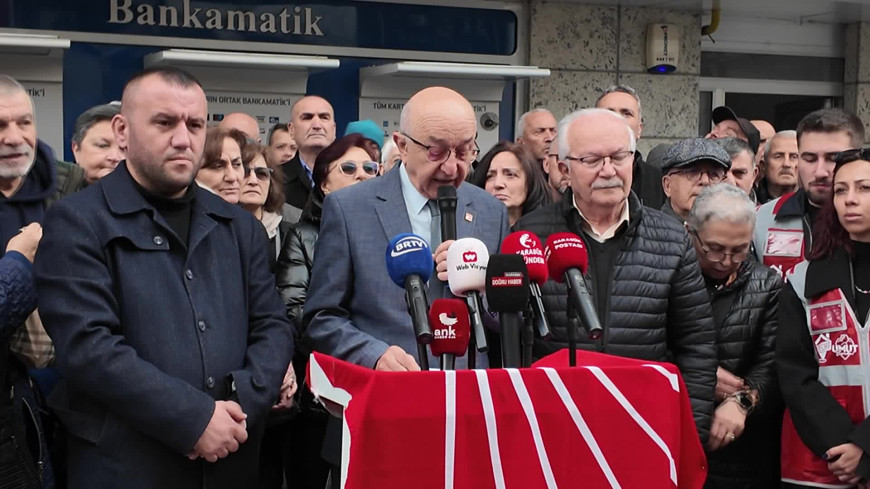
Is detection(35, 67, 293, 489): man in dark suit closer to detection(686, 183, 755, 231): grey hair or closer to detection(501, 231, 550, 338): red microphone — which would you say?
detection(501, 231, 550, 338): red microphone

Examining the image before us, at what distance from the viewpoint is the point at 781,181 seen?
6.82 meters

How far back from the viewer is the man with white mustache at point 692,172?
4.94 m

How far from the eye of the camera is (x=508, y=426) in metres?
2.79

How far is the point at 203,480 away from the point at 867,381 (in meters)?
2.33

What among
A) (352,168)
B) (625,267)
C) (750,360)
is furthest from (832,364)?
(352,168)

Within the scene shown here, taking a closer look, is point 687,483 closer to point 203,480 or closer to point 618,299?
point 618,299

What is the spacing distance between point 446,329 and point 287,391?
68.6 inches

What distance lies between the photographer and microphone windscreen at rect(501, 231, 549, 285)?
2955mm

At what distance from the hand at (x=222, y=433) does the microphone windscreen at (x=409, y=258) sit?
720mm

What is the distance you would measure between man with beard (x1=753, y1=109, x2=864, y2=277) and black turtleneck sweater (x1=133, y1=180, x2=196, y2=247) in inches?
107

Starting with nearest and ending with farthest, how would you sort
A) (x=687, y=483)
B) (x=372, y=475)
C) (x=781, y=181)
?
(x=372, y=475) → (x=687, y=483) → (x=781, y=181)

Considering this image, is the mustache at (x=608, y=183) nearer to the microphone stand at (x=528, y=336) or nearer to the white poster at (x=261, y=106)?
the microphone stand at (x=528, y=336)

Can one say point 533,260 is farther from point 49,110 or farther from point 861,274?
point 49,110

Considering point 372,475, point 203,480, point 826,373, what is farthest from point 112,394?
point 826,373
